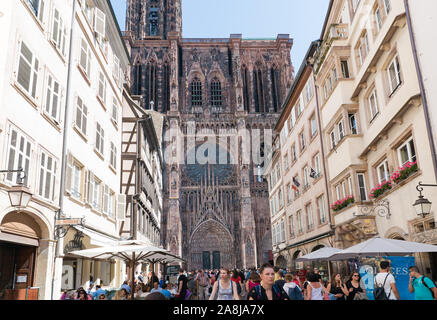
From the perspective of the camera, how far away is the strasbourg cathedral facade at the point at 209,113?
51500mm

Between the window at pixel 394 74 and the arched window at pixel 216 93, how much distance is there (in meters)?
46.7

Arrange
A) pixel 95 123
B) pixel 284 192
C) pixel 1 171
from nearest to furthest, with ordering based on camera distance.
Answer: pixel 1 171 < pixel 95 123 < pixel 284 192

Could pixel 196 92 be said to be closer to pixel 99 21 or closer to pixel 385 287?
pixel 99 21

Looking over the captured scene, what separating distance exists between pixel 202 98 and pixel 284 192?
3265 centimetres

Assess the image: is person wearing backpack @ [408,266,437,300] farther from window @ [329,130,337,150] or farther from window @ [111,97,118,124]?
window @ [111,97,118,124]

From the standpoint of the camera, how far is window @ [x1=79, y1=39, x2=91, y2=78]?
1444 cm

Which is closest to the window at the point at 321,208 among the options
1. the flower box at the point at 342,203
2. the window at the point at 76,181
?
the flower box at the point at 342,203

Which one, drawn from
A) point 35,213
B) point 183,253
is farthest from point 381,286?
point 183,253

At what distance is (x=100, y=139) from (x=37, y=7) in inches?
278

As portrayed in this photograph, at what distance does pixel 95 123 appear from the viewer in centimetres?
1603

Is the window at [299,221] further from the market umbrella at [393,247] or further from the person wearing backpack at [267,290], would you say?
the person wearing backpack at [267,290]

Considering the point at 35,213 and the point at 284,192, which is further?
the point at 284,192

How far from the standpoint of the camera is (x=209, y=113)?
56719 mm
